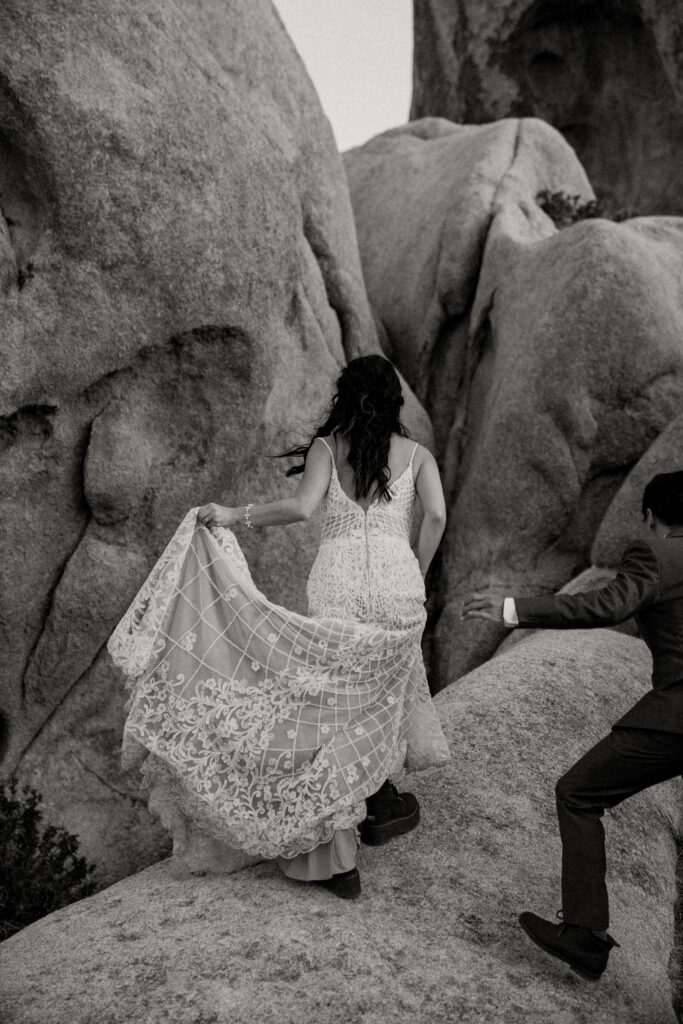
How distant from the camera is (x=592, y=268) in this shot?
31.4 ft

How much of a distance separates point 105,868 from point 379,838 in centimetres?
322

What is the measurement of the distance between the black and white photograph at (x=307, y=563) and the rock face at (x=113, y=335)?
0.02 metres

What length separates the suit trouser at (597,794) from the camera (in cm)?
382

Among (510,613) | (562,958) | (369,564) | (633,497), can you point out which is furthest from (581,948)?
(633,497)

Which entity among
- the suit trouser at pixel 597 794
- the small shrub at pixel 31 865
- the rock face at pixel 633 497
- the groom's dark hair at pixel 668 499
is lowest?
the small shrub at pixel 31 865

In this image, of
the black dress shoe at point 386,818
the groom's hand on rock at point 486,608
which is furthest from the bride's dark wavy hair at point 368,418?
the black dress shoe at point 386,818

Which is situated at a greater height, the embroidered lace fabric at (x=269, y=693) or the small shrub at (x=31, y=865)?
the embroidered lace fabric at (x=269, y=693)

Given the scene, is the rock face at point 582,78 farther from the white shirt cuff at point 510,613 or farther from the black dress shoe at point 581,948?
the black dress shoe at point 581,948

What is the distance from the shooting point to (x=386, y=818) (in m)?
4.94

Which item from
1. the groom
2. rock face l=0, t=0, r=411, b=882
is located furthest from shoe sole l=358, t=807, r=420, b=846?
rock face l=0, t=0, r=411, b=882

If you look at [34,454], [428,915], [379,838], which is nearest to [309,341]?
[34,454]

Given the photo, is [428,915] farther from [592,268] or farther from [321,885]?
[592,268]

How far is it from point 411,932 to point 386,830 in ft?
2.46

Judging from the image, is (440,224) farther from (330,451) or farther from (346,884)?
(346,884)
